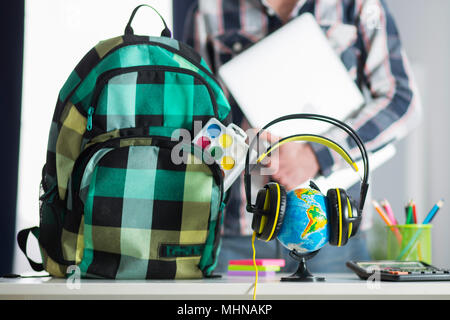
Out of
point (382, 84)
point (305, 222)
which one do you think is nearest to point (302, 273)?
point (305, 222)

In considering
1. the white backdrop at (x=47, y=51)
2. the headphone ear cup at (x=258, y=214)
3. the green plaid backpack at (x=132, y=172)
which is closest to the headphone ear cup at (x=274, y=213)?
the headphone ear cup at (x=258, y=214)

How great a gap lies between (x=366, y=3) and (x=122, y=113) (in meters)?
0.64

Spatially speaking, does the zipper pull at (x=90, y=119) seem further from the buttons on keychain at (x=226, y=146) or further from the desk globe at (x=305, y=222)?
the desk globe at (x=305, y=222)

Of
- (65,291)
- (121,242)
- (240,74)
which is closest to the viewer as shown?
(65,291)

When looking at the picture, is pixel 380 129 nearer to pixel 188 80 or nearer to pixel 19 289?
pixel 188 80

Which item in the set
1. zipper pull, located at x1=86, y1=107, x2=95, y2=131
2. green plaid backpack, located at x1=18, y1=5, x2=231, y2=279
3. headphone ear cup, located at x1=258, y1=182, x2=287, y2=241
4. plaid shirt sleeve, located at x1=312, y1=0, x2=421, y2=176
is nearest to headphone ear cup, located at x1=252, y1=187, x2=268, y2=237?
headphone ear cup, located at x1=258, y1=182, x2=287, y2=241

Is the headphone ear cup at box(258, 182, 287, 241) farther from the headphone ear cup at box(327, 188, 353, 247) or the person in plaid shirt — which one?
the person in plaid shirt

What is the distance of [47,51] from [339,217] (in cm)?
108

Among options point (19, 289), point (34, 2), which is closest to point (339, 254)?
point (19, 289)

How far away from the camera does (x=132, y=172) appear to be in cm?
67

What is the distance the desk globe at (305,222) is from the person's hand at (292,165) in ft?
0.98

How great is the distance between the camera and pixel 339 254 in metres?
0.99

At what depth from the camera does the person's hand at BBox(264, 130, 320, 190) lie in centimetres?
86
